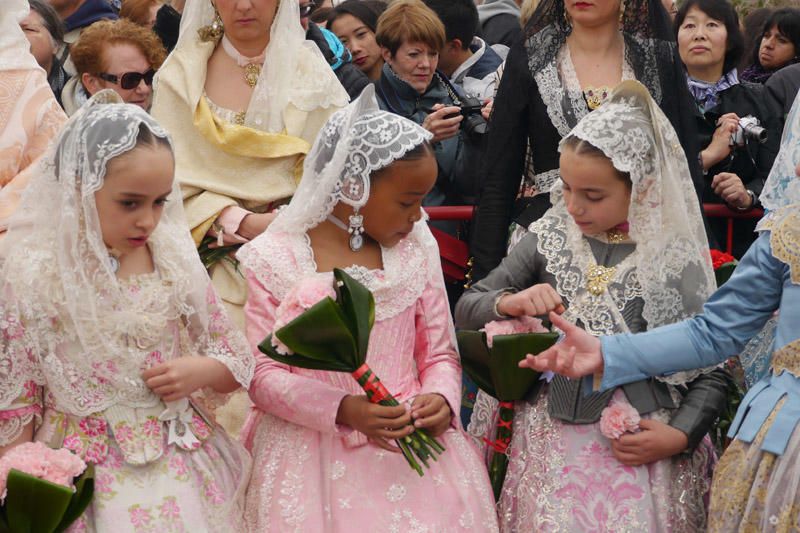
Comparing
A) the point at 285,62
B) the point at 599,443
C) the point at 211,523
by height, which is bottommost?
the point at 211,523

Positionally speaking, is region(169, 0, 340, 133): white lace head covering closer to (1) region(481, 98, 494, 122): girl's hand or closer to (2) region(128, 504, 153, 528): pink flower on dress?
(1) region(481, 98, 494, 122): girl's hand

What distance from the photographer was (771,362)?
4.15 meters

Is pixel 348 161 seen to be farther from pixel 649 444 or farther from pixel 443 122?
pixel 443 122

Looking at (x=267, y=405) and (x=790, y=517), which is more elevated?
(x=790, y=517)

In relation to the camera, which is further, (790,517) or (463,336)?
(463,336)

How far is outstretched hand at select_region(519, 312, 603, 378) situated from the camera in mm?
4156

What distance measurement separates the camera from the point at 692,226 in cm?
444

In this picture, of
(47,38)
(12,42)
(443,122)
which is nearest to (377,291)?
(443,122)

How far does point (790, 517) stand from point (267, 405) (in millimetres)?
1640

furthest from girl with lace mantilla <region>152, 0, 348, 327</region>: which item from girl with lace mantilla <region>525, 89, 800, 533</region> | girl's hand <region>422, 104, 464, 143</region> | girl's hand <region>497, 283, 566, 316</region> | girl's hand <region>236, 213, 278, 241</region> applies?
girl with lace mantilla <region>525, 89, 800, 533</region>

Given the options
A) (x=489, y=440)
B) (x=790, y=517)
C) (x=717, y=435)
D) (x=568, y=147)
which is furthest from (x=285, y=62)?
(x=790, y=517)

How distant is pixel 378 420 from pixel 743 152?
9.89ft

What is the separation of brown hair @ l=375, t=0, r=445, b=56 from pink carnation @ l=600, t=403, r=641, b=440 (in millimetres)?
2744

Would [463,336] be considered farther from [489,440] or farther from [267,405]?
[267,405]
